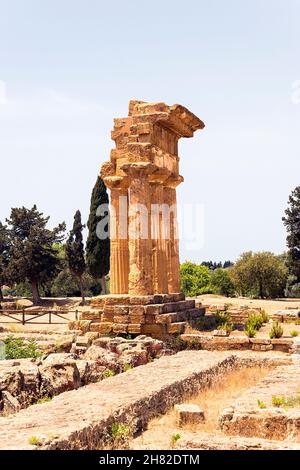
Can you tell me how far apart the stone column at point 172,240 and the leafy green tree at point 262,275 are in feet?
101

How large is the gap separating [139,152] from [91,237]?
26.0 metres

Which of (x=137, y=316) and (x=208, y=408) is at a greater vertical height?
(x=137, y=316)

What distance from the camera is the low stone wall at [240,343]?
1461 cm

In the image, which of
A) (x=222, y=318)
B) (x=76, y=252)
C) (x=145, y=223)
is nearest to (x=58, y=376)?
(x=145, y=223)

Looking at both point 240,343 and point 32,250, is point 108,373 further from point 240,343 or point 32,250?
point 32,250

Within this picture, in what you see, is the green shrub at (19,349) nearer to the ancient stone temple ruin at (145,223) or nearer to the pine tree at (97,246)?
the ancient stone temple ruin at (145,223)

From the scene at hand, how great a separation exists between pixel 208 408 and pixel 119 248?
899cm

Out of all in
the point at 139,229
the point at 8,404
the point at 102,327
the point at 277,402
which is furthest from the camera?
the point at 139,229

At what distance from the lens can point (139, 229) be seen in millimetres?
16516

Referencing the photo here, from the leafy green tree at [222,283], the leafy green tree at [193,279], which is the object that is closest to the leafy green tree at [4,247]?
the leafy green tree at [193,279]

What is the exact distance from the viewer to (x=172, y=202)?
19094 mm


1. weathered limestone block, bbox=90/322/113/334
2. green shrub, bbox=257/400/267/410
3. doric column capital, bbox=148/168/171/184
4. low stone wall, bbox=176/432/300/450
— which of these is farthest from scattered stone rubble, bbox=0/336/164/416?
doric column capital, bbox=148/168/171/184

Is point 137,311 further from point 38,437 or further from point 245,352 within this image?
point 38,437

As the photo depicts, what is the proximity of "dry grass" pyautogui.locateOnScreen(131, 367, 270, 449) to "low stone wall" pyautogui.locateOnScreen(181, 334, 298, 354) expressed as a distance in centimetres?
185
